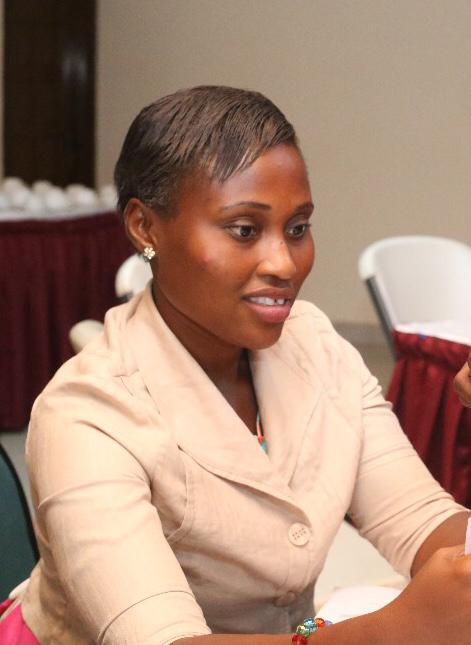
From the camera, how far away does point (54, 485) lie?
109 cm

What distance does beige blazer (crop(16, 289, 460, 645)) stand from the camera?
3.45 feet

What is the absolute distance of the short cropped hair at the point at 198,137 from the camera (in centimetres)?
120

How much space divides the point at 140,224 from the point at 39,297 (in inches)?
135

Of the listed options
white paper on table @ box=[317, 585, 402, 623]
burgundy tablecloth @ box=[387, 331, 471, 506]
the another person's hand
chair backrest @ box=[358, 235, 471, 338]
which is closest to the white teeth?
the another person's hand

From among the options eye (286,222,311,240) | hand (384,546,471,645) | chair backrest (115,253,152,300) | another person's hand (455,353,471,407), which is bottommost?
chair backrest (115,253,152,300)

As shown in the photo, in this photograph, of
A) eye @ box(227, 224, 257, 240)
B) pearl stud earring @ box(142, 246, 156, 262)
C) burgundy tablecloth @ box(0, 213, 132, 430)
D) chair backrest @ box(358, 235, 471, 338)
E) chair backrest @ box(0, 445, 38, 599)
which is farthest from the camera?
burgundy tablecloth @ box(0, 213, 132, 430)

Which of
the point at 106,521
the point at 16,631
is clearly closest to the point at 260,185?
the point at 106,521

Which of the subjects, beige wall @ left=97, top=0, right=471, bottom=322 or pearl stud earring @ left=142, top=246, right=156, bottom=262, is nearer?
pearl stud earring @ left=142, top=246, right=156, bottom=262

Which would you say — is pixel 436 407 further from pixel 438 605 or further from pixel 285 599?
pixel 438 605

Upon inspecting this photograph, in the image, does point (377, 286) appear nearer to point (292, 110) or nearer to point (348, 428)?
point (348, 428)

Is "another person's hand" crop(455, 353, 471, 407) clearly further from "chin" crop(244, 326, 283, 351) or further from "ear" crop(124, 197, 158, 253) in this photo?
"ear" crop(124, 197, 158, 253)

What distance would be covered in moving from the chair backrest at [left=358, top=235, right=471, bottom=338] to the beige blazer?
7.63ft

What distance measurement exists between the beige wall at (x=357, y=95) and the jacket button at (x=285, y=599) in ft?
16.7

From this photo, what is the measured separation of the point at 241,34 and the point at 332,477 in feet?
19.7
